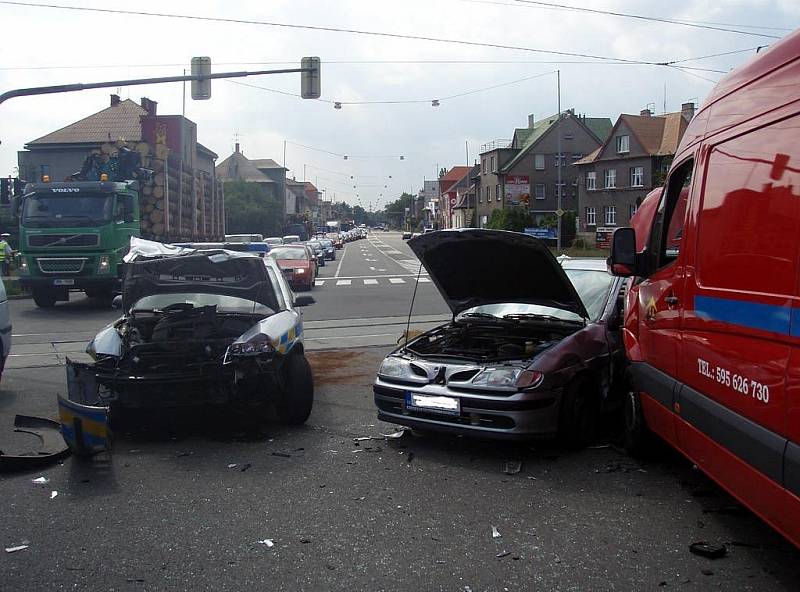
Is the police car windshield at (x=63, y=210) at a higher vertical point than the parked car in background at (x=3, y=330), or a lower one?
higher

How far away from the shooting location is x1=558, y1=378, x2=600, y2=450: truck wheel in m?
6.19

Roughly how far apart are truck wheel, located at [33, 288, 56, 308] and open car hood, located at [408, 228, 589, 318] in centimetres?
1583

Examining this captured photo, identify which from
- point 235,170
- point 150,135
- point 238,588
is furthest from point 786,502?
point 235,170

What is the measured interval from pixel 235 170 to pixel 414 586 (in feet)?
383

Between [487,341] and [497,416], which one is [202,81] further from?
[497,416]

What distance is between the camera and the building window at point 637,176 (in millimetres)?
57456

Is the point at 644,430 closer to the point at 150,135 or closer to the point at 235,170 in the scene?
the point at 150,135

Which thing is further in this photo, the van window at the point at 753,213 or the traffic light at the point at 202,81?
the traffic light at the point at 202,81

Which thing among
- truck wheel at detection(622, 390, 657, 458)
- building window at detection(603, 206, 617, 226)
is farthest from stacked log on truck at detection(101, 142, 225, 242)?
building window at detection(603, 206, 617, 226)

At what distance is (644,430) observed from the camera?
5.88 metres

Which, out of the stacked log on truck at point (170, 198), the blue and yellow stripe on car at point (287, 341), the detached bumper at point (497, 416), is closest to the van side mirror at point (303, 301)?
the blue and yellow stripe on car at point (287, 341)

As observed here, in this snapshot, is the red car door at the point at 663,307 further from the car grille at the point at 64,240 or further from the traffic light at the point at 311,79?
the car grille at the point at 64,240

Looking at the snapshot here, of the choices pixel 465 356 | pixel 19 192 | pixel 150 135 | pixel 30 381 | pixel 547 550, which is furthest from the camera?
pixel 150 135

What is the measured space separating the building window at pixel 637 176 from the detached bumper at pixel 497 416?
54.5 metres
